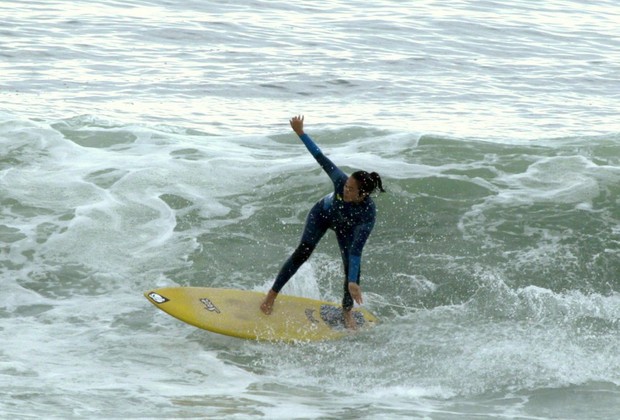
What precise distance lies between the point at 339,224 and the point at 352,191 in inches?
19.1

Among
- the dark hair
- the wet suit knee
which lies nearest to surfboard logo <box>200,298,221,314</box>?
the wet suit knee

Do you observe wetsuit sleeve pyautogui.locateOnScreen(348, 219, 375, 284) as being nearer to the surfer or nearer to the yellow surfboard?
the surfer

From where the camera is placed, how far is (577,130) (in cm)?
1672

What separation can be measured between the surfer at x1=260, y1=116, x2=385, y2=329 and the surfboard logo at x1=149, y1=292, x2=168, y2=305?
3.04ft

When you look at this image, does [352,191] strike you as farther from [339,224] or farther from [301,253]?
[301,253]

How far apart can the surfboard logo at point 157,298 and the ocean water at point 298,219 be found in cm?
30

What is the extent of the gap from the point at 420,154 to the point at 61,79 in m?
7.77

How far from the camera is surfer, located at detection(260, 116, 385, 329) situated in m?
8.99

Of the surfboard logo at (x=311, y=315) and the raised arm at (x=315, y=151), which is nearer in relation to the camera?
the raised arm at (x=315, y=151)

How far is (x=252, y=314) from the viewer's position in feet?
32.1

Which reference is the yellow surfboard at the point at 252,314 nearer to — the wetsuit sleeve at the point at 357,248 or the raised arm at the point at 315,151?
the wetsuit sleeve at the point at 357,248

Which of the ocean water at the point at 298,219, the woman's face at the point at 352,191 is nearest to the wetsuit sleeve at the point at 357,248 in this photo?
the woman's face at the point at 352,191

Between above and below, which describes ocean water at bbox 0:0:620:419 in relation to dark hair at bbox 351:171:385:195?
below

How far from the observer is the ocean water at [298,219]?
830cm
